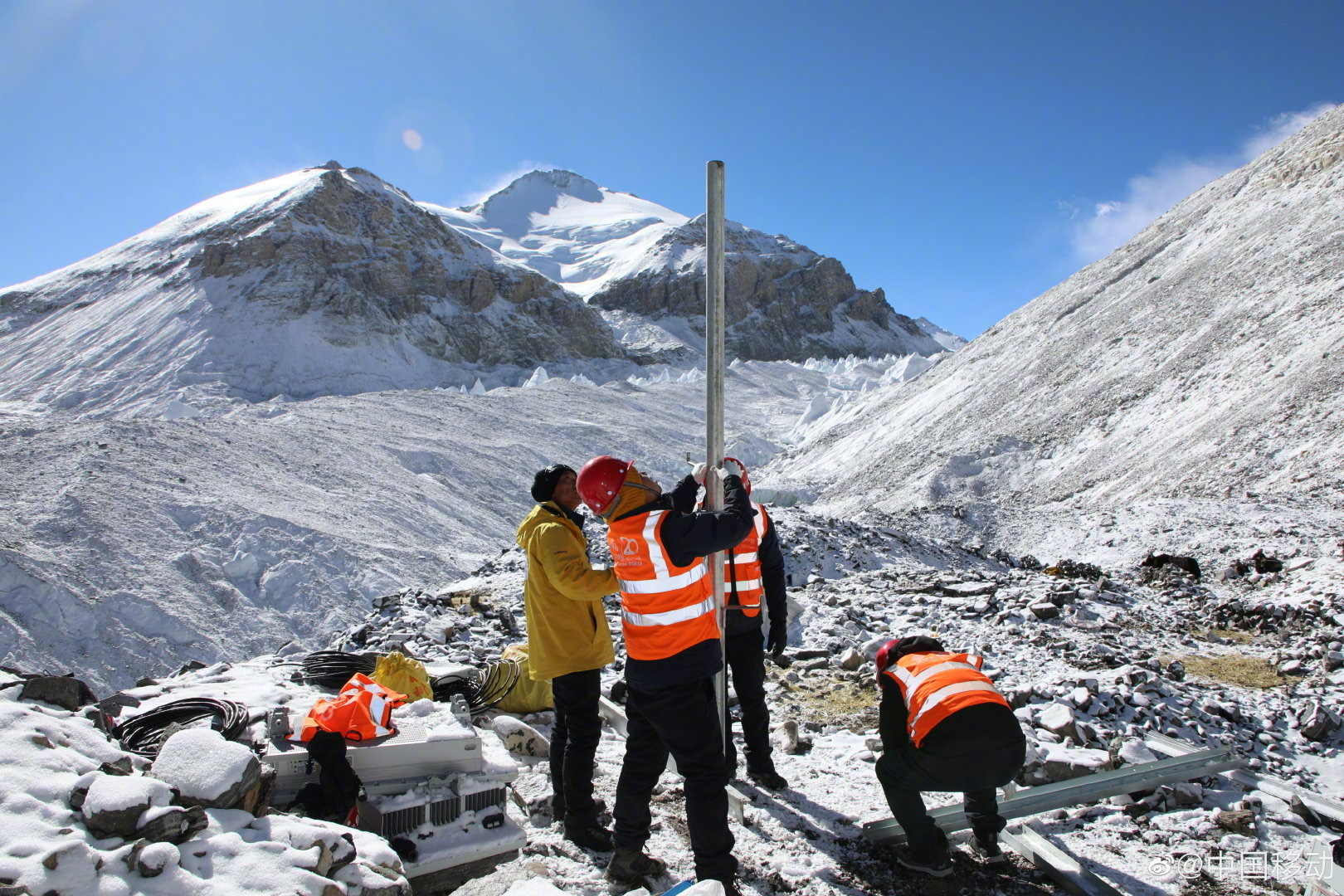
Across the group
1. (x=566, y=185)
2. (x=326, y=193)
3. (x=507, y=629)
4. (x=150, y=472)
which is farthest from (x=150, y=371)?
(x=566, y=185)

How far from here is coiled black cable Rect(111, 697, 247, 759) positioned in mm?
3199

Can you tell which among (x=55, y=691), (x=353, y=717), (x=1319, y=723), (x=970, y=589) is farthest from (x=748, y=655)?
(x=970, y=589)

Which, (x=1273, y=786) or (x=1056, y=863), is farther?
(x=1273, y=786)

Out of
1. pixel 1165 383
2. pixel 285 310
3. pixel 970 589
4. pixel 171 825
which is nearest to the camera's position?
pixel 171 825

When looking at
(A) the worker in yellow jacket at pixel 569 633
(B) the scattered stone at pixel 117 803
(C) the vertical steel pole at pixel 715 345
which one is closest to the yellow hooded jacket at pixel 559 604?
(A) the worker in yellow jacket at pixel 569 633

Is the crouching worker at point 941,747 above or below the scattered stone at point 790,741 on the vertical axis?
above

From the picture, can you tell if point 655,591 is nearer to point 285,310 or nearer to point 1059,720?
point 1059,720

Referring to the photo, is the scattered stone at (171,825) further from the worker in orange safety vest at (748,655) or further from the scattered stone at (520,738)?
the worker in orange safety vest at (748,655)

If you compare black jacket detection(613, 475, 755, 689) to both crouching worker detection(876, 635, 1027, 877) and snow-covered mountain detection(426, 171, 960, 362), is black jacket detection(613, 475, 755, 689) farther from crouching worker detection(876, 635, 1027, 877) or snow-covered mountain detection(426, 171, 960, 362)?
snow-covered mountain detection(426, 171, 960, 362)

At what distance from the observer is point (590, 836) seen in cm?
329

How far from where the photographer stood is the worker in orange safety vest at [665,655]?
9.18ft

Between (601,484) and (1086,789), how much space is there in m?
2.59

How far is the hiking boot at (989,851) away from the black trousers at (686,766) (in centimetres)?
105

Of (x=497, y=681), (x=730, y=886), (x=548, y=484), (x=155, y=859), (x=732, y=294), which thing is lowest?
Result: (x=730, y=886)
